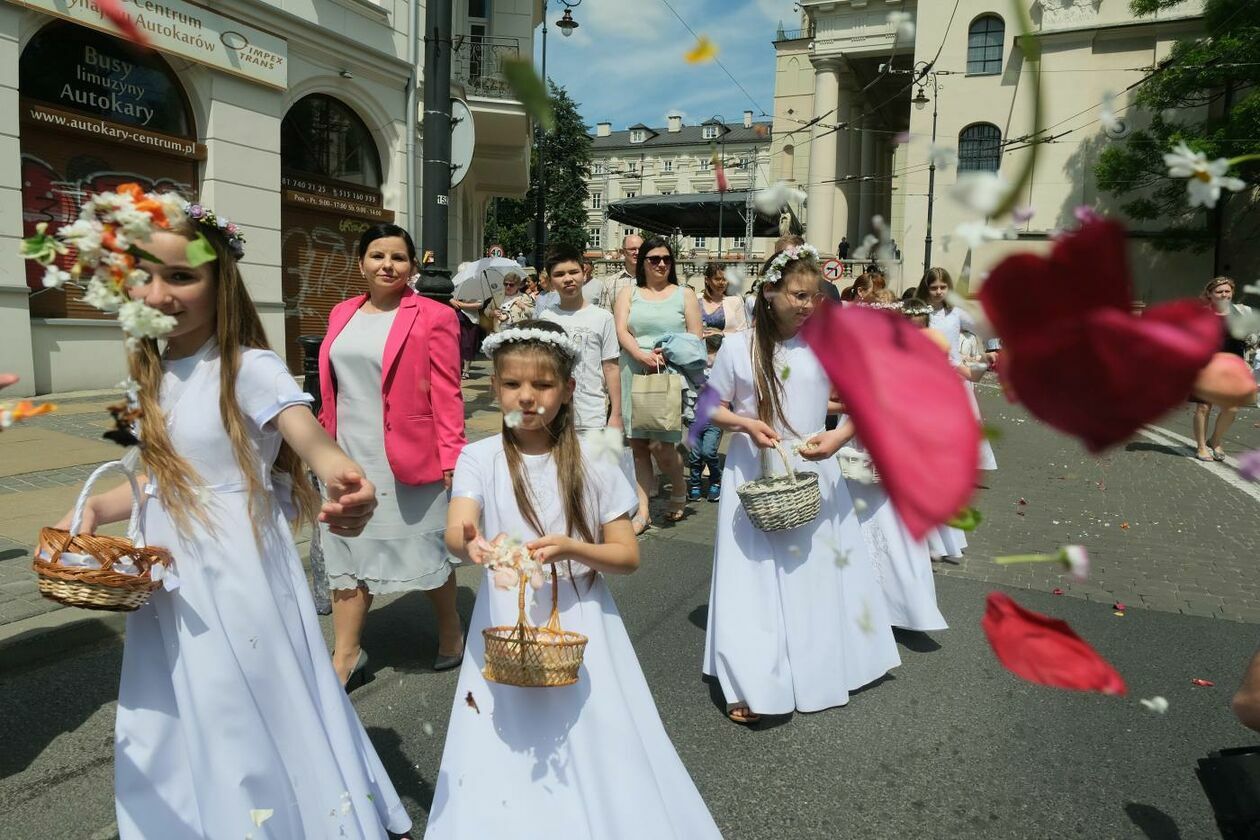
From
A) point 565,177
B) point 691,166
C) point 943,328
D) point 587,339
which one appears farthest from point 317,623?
point 565,177

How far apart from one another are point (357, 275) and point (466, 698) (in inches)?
551

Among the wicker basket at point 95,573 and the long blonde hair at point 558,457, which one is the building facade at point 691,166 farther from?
the wicker basket at point 95,573

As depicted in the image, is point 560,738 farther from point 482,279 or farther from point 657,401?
point 482,279

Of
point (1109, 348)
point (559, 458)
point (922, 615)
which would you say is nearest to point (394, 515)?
point (559, 458)

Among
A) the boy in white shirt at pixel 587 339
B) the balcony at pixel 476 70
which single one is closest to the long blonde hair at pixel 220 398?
the boy in white shirt at pixel 587 339

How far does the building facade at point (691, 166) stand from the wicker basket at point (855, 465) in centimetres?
119

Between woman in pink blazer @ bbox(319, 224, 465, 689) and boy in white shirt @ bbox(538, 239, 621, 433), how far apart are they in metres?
1.75

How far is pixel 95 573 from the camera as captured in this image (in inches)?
73.4

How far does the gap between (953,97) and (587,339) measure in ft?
94.1

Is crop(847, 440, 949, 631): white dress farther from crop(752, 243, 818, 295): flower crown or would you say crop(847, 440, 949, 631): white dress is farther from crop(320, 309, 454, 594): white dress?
crop(320, 309, 454, 594): white dress

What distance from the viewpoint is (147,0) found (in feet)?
34.2

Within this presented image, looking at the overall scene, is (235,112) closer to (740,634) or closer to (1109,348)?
(740,634)

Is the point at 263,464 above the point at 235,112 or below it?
below

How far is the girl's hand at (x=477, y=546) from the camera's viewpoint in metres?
2.23
